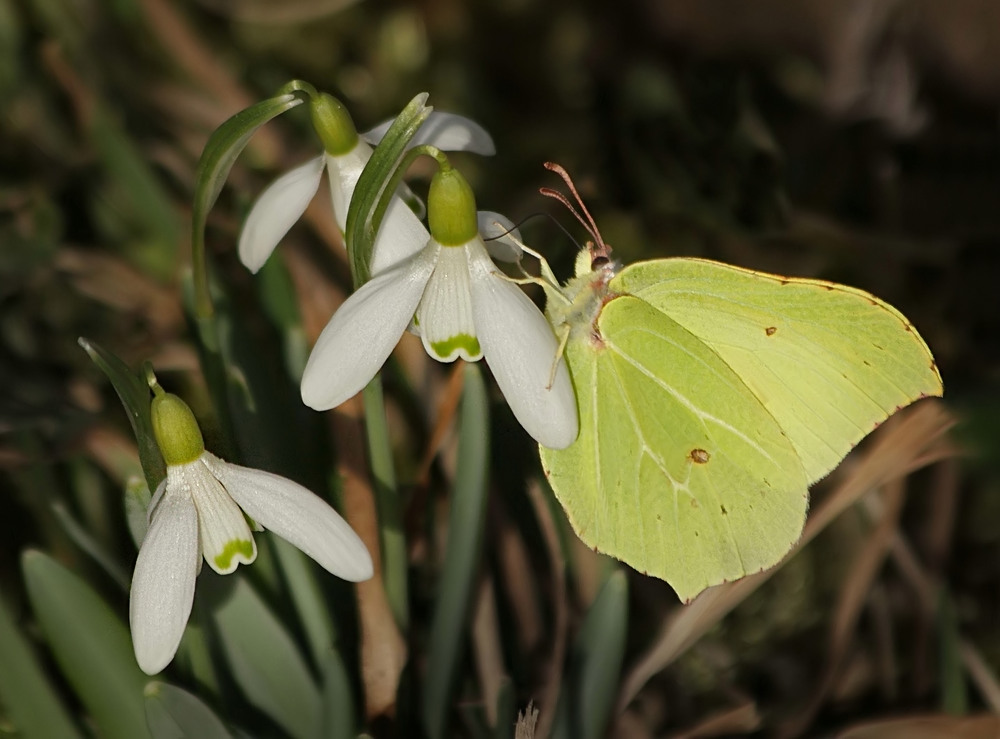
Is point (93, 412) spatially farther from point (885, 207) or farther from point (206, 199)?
point (885, 207)

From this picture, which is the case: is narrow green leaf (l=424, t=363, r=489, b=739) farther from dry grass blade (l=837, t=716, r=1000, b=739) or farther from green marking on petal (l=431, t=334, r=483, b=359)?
dry grass blade (l=837, t=716, r=1000, b=739)

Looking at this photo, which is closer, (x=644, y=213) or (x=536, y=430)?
(x=536, y=430)

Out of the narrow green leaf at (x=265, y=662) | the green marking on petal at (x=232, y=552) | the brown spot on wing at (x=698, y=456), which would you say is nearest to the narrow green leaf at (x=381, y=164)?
the green marking on petal at (x=232, y=552)

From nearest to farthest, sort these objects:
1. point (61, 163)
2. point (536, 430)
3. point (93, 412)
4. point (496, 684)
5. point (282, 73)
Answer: point (536, 430)
point (496, 684)
point (93, 412)
point (61, 163)
point (282, 73)

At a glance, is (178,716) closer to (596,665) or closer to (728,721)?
(596,665)

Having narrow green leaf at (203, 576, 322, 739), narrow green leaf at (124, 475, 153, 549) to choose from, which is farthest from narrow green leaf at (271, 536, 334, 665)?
narrow green leaf at (124, 475, 153, 549)

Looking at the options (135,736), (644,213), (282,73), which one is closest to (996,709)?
(644,213)

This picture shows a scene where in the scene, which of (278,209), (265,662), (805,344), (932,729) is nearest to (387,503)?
(265,662)

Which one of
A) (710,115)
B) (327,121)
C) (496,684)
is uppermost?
(327,121)
